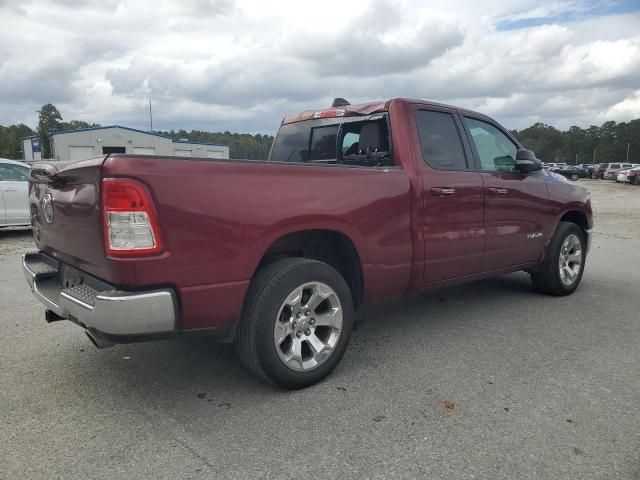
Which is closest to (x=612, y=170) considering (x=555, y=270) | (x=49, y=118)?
(x=555, y=270)

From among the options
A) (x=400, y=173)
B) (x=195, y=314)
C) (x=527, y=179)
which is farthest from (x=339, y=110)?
(x=195, y=314)

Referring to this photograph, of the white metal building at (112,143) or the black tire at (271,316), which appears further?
the white metal building at (112,143)

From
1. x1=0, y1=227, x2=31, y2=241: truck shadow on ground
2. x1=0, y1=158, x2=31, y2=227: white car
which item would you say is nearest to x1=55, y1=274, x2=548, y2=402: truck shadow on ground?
x1=0, y1=158, x2=31, y2=227: white car

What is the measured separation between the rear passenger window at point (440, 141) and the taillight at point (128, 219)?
2.22m

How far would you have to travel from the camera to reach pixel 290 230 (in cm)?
296

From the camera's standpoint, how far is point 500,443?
2.49 m

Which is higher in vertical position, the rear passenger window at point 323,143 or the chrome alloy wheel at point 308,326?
the rear passenger window at point 323,143

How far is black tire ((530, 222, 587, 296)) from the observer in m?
5.17

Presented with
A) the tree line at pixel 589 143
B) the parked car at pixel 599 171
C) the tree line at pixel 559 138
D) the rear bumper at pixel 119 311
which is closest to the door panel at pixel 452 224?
the rear bumper at pixel 119 311

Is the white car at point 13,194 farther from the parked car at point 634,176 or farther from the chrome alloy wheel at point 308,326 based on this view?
the parked car at point 634,176

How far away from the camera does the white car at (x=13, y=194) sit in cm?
988

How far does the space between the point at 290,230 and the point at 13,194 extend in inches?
360

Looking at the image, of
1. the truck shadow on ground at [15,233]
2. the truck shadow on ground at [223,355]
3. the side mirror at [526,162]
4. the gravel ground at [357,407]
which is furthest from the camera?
the truck shadow on ground at [15,233]

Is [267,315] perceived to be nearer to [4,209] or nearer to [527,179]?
[527,179]
